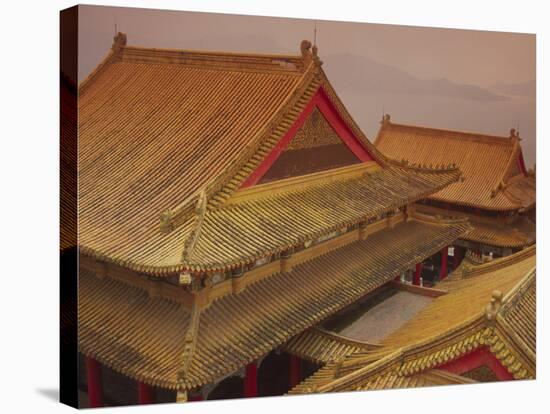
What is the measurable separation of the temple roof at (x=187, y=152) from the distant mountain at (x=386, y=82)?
1.01 ft

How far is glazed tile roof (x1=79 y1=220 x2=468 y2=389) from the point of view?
920 cm

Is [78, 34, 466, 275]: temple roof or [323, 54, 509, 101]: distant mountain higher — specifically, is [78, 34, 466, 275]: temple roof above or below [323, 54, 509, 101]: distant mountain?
below

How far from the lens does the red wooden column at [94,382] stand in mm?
10016

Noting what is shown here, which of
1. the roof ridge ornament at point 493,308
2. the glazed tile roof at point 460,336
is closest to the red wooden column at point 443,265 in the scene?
the glazed tile roof at point 460,336

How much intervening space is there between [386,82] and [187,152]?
333 centimetres

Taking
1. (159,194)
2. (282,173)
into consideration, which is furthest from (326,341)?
(159,194)

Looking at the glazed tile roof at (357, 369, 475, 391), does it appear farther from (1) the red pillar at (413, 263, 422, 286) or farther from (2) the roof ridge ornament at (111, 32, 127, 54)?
(2) the roof ridge ornament at (111, 32, 127, 54)

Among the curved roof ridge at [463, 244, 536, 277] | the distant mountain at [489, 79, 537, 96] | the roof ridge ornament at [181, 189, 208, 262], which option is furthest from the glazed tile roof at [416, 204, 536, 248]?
the roof ridge ornament at [181, 189, 208, 262]

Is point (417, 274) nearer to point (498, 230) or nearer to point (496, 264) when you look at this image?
point (496, 264)

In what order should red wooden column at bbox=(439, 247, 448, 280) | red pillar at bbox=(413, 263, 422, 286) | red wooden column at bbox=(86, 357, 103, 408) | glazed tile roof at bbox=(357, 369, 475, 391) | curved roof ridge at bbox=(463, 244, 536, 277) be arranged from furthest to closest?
red wooden column at bbox=(439, 247, 448, 280)
red pillar at bbox=(413, 263, 422, 286)
curved roof ridge at bbox=(463, 244, 536, 277)
glazed tile roof at bbox=(357, 369, 475, 391)
red wooden column at bbox=(86, 357, 103, 408)

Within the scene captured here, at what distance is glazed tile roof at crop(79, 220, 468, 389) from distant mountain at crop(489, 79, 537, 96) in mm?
3833

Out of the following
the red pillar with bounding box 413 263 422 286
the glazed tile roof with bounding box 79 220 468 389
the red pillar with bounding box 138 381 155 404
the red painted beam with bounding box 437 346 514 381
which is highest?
the red pillar with bounding box 413 263 422 286

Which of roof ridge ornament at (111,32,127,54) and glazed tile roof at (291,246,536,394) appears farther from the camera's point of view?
roof ridge ornament at (111,32,127,54)

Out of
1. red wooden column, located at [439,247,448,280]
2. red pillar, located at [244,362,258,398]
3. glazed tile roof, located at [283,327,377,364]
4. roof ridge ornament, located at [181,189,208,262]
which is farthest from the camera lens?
red wooden column, located at [439,247,448,280]
